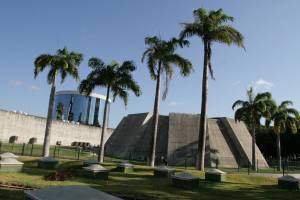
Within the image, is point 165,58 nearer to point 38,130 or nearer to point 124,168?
point 124,168

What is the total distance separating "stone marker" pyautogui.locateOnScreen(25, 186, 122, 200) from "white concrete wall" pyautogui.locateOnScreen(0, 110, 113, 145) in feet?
140

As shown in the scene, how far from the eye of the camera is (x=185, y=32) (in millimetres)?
28406

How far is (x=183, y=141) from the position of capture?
44344mm

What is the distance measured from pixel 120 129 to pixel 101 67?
73.4 ft

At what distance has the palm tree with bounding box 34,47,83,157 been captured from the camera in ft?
98.1

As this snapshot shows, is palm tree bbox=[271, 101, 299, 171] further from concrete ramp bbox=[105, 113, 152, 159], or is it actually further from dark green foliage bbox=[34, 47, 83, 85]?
dark green foliage bbox=[34, 47, 83, 85]

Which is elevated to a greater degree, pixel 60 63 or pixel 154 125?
pixel 60 63

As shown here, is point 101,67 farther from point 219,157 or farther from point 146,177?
point 219,157

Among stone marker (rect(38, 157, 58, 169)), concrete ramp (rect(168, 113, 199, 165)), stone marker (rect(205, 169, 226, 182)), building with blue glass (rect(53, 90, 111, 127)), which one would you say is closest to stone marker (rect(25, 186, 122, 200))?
stone marker (rect(38, 157, 58, 169))

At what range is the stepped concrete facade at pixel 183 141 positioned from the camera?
42531 millimetres

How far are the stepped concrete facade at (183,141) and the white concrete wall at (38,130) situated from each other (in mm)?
13139

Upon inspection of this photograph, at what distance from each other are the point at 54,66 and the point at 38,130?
26.2 metres

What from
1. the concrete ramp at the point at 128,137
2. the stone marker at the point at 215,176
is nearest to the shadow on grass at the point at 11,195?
the stone marker at the point at 215,176

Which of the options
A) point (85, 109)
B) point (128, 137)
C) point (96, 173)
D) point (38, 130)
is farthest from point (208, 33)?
point (85, 109)
